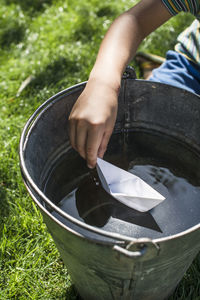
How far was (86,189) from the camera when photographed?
1.18 metres

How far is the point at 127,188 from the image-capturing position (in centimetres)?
100

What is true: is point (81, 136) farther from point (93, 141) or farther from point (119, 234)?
point (119, 234)

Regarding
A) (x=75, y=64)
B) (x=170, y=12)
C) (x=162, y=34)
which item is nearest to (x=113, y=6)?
(x=162, y=34)

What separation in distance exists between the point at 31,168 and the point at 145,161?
0.48 m

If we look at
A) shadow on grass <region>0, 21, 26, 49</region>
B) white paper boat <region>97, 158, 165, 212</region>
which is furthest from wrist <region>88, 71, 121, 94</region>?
shadow on grass <region>0, 21, 26, 49</region>

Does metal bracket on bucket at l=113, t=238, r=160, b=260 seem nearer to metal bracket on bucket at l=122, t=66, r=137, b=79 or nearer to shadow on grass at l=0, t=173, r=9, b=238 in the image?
metal bracket on bucket at l=122, t=66, r=137, b=79

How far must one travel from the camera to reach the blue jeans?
1413 mm

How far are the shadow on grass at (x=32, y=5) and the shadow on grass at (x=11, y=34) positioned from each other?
185 mm

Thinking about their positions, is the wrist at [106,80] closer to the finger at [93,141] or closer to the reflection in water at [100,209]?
the finger at [93,141]

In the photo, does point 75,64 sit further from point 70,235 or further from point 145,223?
point 70,235

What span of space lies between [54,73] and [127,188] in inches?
48.0

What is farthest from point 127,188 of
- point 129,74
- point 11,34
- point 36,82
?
point 11,34

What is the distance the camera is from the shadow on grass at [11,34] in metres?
2.25

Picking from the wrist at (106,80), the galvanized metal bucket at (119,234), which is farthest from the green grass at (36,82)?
the wrist at (106,80)
